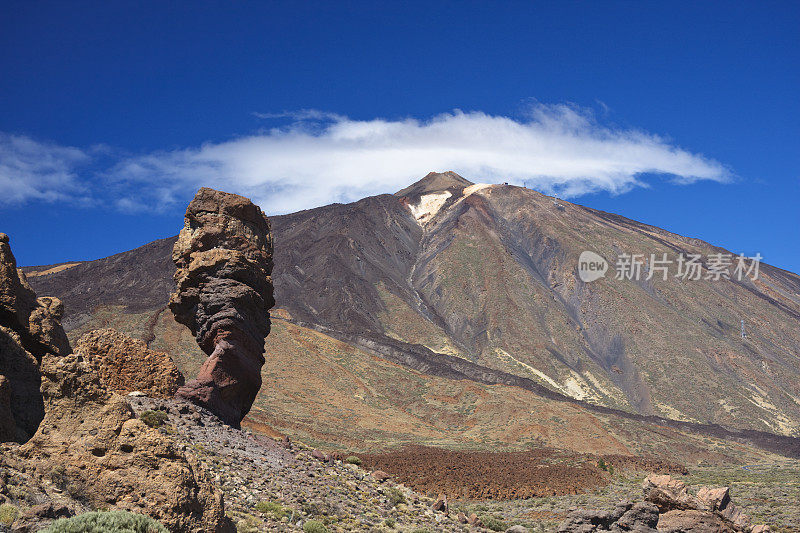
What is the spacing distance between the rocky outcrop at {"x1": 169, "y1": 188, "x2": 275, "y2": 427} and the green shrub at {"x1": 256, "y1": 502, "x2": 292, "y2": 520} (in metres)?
4.98

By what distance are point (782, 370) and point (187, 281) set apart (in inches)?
4349

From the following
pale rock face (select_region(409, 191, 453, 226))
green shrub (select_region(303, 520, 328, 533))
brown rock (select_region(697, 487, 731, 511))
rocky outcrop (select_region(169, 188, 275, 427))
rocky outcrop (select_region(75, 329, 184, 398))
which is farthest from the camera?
pale rock face (select_region(409, 191, 453, 226))

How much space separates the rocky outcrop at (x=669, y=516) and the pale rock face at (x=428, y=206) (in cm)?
14075

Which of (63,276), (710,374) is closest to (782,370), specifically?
(710,374)

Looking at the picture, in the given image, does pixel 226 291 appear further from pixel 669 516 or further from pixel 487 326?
pixel 487 326

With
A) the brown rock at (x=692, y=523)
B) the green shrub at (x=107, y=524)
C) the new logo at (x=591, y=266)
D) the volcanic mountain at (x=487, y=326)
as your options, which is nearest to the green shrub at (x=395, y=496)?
the brown rock at (x=692, y=523)

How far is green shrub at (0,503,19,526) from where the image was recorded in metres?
7.12

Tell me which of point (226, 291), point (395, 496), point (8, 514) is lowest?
point (395, 496)

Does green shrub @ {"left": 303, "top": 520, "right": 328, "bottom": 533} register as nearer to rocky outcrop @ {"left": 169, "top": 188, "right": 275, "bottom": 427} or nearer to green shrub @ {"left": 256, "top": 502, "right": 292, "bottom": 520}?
green shrub @ {"left": 256, "top": 502, "right": 292, "bottom": 520}

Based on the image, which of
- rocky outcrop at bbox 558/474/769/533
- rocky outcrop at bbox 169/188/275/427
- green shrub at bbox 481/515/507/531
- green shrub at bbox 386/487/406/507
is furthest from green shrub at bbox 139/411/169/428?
green shrub at bbox 481/515/507/531

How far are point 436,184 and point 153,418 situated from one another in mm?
169661

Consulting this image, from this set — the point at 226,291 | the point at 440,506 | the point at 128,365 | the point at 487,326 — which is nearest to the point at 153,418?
the point at 128,365

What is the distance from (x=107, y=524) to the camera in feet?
24.1

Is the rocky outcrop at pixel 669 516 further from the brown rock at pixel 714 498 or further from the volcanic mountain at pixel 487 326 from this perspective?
the volcanic mountain at pixel 487 326
